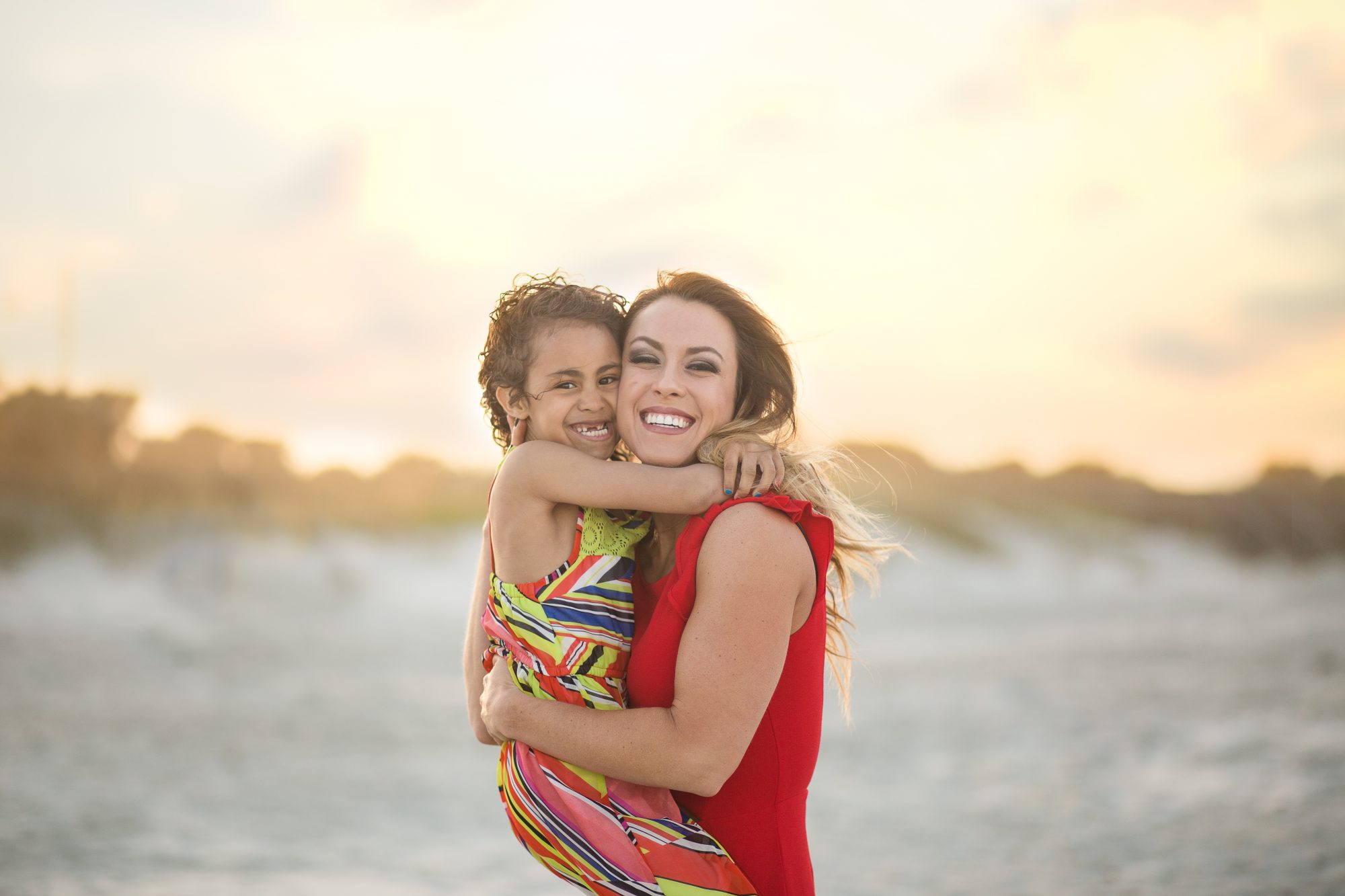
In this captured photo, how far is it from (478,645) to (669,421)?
0.90 meters

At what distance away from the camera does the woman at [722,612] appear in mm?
2467

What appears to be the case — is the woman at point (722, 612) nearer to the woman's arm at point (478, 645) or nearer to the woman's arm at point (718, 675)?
the woman's arm at point (718, 675)

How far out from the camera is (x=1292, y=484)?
3891 cm

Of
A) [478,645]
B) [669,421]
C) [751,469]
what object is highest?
[669,421]

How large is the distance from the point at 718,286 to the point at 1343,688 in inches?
636

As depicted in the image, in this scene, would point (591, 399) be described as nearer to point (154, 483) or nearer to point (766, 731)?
point (766, 731)

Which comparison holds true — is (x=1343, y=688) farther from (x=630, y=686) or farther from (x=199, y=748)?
(x=630, y=686)

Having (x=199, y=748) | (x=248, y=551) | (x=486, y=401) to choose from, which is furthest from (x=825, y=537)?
(x=248, y=551)

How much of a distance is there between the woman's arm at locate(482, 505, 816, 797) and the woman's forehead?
599 millimetres

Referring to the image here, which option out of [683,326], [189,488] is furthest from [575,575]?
[189,488]

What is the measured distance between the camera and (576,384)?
3121mm

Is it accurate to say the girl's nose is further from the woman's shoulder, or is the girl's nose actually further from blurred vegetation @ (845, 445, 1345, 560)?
blurred vegetation @ (845, 445, 1345, 560)

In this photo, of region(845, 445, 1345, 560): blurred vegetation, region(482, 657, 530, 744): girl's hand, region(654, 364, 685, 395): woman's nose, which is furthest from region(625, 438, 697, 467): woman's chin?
region(845, 445, 1345, 560): blurred vegetation

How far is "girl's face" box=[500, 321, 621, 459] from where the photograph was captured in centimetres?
310
